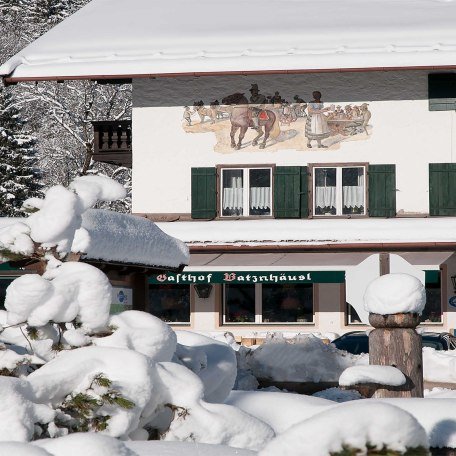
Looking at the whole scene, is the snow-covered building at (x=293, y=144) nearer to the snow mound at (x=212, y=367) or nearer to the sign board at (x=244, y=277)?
the sign board at (x=244, y=277)

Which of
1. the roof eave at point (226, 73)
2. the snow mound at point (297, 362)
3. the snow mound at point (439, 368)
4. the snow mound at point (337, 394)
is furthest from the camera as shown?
the roof eave at point (226, 73)

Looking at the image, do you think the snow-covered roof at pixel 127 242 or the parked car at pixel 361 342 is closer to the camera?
the snow-covered roof at pixel 127 242

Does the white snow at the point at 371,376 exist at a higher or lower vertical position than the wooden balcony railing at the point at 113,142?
lower

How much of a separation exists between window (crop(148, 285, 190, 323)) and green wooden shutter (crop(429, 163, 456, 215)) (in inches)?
246

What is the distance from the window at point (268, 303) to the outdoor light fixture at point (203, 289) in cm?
44

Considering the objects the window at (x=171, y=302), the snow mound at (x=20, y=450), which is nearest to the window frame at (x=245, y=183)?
the window at (x=171, y=302)

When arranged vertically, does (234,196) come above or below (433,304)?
above

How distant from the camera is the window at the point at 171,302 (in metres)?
29.8

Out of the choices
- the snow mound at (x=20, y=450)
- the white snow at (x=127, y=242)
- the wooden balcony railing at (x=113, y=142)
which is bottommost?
the snow mound at (x=20, y=450)

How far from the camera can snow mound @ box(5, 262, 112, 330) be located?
22.0 ft

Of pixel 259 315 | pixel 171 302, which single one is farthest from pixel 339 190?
pixel 171 302

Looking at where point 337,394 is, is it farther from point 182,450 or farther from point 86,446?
point 86,446

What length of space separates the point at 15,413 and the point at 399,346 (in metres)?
2.89

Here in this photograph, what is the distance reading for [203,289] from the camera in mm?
29453
